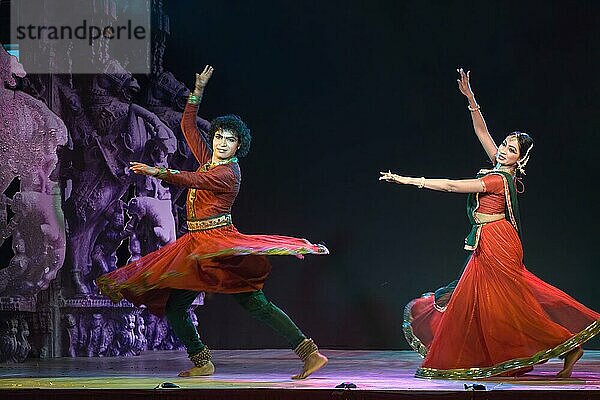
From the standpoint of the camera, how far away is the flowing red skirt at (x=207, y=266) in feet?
13.4

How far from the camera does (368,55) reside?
6.07m

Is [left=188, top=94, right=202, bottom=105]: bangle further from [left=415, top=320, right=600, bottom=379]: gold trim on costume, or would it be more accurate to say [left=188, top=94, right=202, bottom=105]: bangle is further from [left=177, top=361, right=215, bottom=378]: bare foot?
[left=415, top=320, right=600, bottom=379]: gold trim on costume

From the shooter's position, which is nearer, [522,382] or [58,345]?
[522,382]

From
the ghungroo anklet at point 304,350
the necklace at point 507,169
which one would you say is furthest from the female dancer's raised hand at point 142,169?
the necklace at point 507,169

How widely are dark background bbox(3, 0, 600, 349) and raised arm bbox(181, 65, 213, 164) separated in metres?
1.75

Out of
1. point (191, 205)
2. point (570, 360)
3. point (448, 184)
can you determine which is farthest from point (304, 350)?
point (570, 360)

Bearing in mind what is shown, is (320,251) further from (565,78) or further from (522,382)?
(565,78)

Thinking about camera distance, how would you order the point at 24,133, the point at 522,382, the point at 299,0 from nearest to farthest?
1. the point at 522,382
2. the point at 24,133
3. the point at 299,0

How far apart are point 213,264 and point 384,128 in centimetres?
227

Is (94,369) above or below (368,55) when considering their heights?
below

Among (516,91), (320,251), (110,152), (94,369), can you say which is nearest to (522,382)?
(320,251)

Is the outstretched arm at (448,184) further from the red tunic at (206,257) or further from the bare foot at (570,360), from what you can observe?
the bare foot at (570,360)

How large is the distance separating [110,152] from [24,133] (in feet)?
1.70

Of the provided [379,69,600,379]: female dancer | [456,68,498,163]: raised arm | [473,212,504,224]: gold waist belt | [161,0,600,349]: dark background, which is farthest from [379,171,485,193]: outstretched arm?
[161,0,600,349]: dark background
